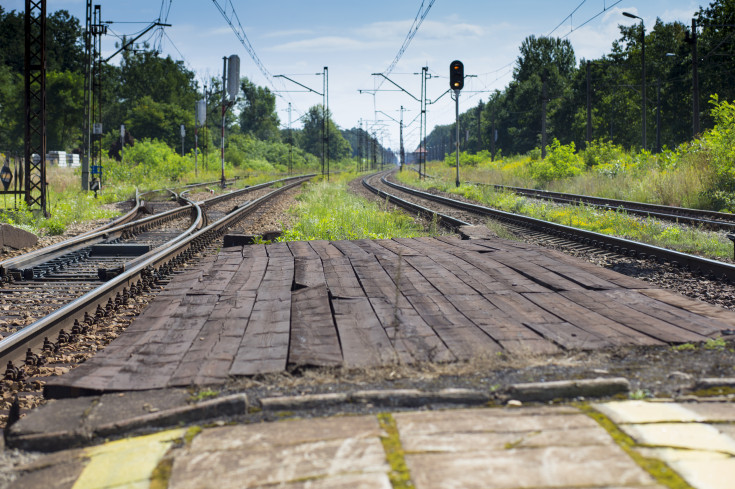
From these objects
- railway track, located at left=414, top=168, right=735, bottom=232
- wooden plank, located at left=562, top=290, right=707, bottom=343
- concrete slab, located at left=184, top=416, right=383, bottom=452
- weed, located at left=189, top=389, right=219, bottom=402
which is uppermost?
railway track, located at left=414, top=168, right=735, bottom=232

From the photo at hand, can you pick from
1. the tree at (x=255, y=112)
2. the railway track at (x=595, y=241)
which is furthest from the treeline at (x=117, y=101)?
the railway track at (x=595, y=241)

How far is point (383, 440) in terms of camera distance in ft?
8.44

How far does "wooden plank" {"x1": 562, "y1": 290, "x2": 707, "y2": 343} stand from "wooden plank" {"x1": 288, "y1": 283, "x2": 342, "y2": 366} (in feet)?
6.69

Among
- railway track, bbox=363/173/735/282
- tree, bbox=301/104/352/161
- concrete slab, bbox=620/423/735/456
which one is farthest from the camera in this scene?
tree, bbox=301/104/352/161

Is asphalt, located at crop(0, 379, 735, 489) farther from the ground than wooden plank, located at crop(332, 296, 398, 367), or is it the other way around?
wooden plank, located at crop(332, 296, 398, 367)

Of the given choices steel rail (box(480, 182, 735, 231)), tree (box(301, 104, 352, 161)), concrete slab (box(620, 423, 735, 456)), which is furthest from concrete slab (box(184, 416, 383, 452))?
tree (box(301, 104, 352, 161))

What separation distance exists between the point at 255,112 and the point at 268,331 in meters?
108

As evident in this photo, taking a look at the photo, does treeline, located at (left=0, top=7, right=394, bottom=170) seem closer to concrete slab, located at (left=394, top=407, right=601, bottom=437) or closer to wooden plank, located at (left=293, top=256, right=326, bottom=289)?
wooden plank, located at (left=293, top=256, right=326, bottom=289)

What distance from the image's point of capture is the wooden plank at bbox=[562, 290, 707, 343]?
4.10 metres

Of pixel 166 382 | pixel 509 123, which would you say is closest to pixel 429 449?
pixel 166 382

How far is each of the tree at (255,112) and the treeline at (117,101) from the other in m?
11.5

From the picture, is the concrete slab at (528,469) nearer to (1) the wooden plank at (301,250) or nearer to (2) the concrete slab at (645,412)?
(2) the concrete slab at (645,412)

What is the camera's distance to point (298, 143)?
117500mm

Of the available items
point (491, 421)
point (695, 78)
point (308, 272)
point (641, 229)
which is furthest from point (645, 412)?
point (695, 78)
